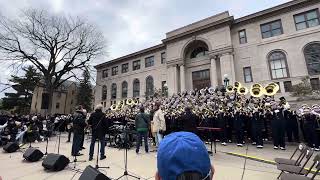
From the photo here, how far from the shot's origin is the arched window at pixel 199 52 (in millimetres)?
26381

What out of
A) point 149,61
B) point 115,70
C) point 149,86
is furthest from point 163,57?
point 115,70

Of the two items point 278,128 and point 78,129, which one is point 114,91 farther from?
point 278,128

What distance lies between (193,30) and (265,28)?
8635 millimetres

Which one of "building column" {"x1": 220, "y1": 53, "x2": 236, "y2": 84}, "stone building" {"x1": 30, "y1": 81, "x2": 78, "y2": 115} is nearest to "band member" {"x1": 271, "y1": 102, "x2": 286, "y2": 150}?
"building column" {"x1": 220, "y1": 53, "x2": 236, "y2": 84}

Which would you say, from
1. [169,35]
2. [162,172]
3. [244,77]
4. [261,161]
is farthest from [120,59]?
[162,172]

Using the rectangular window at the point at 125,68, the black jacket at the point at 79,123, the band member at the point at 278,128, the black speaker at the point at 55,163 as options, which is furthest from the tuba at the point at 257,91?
the rectangular window at the point at 125,68

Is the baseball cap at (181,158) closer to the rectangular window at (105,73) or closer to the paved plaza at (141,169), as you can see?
the paved plaza at (141,169)

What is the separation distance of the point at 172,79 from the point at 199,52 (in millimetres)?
5528

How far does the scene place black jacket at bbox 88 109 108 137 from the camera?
23.6 ft

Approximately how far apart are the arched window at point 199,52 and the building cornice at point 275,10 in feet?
16.2

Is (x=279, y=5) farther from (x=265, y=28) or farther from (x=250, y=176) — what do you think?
(x=250, y=176)

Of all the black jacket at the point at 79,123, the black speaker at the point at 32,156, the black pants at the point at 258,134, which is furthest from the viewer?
the black pants at the point at 258,134

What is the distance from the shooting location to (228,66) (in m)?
22.4

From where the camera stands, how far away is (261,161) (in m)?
6.29
